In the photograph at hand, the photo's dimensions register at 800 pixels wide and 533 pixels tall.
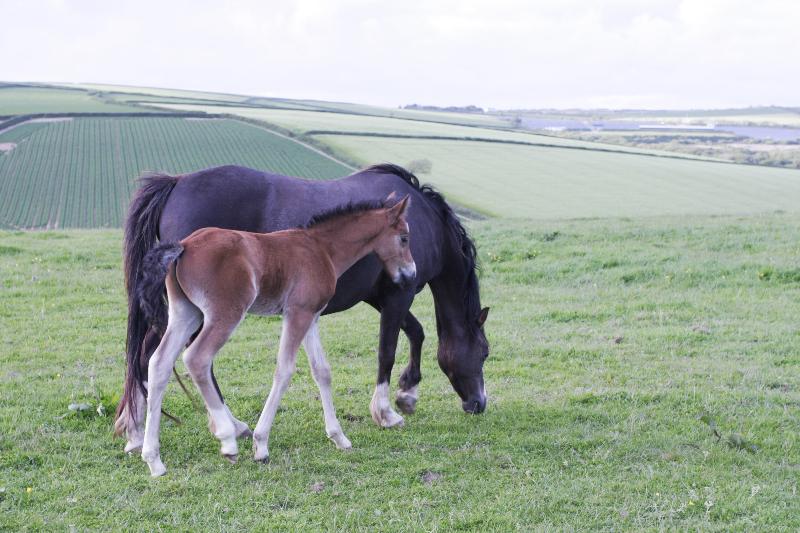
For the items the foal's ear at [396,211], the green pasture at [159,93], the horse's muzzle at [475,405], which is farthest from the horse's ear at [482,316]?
the green pasture at [159,93]

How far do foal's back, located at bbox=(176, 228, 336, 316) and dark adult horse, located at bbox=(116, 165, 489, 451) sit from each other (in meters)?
0.46

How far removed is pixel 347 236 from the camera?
5812mm

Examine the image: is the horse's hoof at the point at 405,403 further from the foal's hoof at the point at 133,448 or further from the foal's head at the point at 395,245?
the foal's hoof at the point at 133,448

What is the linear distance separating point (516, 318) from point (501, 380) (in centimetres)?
267

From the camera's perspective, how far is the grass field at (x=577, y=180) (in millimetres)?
33938

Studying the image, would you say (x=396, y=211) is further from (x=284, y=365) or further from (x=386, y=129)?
(x=386, y=129)

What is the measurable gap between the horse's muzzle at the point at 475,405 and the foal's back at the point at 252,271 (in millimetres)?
1947

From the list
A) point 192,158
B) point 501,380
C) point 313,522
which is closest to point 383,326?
point 501,380

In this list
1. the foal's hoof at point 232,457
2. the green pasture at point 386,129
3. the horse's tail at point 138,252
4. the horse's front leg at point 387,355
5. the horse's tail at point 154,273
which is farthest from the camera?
the green pasture at point 386,129

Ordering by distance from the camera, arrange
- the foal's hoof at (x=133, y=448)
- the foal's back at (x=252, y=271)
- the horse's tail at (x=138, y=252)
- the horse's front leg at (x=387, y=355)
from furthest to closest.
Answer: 1. the horse's front leg at (x=387, y=355)
2. the horse's tail at (x=138, y=252)
3. the foal's hoof at (x=133, y=448)
4. the foal's back at (x=252, y=271)

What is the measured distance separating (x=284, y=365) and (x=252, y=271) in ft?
2.56

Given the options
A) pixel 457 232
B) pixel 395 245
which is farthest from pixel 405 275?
pixel 457 232

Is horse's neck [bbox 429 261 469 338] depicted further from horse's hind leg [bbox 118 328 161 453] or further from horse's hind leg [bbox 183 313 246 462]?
horse's hind leg [bbox 118 328 161 453]

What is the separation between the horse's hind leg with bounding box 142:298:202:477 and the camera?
5.09m
